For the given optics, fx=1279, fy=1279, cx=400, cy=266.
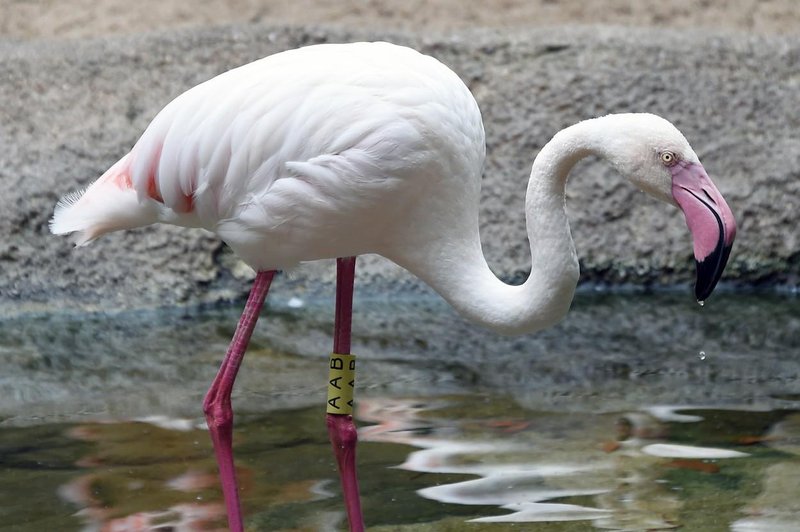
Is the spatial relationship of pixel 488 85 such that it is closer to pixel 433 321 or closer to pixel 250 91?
pixel 433 321

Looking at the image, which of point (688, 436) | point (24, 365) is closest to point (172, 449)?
point (24, 365)

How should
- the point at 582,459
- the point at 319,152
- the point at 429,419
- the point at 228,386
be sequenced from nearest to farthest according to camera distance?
the point at 319,152 < the point at 228,386 < the point at 582,459 < the point at 429,419

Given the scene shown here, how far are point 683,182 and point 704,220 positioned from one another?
4.1 inches

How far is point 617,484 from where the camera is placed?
3.73 metres

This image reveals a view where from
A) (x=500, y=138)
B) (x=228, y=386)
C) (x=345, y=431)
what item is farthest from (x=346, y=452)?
(x=500, y=138)

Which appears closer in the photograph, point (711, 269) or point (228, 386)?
point (711, 269)

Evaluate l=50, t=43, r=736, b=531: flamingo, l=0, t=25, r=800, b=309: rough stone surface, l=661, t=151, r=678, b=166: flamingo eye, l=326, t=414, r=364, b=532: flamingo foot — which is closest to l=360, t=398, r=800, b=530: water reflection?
l=326, t=414, r=364, b=532: flamingo foot

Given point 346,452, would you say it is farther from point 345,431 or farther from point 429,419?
point 429,419

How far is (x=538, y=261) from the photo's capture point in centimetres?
305

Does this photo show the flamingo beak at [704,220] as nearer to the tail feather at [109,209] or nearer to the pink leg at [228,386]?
the pink leg at [228,386]

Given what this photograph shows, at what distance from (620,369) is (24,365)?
7.64 ft

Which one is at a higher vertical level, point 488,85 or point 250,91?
point 488,85

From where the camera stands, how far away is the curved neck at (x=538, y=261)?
3.02 m

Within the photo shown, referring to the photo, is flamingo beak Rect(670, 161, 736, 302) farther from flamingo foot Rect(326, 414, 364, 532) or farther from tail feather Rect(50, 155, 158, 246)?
tail feather Rect(50, 155, 158, 246)
